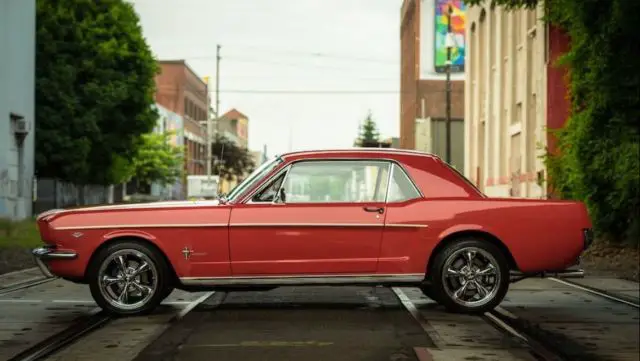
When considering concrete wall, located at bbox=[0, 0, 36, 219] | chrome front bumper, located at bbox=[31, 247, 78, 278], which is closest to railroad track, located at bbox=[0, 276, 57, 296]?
chrome front bumper, located at bbox=[31, 247, 78, 278]

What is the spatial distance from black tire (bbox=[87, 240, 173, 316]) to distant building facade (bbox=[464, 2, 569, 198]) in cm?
1681

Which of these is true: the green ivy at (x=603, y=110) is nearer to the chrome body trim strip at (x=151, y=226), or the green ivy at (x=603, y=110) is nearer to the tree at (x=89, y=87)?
the chrome body trim strip at (x=151, y=226)

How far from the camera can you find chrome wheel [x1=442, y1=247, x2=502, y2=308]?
925cm

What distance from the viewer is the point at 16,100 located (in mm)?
35281

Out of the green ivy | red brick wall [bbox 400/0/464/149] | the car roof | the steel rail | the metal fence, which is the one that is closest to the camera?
the car roof

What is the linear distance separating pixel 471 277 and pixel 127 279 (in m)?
3.26

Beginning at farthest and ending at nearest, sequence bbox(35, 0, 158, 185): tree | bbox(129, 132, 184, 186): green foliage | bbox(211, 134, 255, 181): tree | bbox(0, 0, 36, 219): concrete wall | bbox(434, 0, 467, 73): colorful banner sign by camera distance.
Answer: bbox(211, 134, 255, 181): tree, bbox(434, 0, 467, 73): colorful banner sign, bbox(129, 132, 184, 186): green foliage, bbox(35, 0, 158, 185): tree, bbox(0, 0, 36, 219): concrete wall

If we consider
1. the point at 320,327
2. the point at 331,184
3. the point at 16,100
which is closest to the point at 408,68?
the point at 16,100

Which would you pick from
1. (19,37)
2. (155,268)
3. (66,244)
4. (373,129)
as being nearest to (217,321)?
(155,268)

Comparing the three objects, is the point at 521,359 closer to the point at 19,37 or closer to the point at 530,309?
the point at 530,309

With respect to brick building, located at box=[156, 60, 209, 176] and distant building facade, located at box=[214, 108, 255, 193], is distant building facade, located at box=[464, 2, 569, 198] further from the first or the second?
distant building facade, located at box=[214, 108, 255, 193]

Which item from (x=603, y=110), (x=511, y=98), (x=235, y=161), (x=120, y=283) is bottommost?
(x=120, y=283)

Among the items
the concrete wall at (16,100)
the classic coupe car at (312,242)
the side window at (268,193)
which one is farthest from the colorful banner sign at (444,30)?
the side window at (268,193)

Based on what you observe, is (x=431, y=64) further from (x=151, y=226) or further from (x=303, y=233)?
(x=151, y=226)
